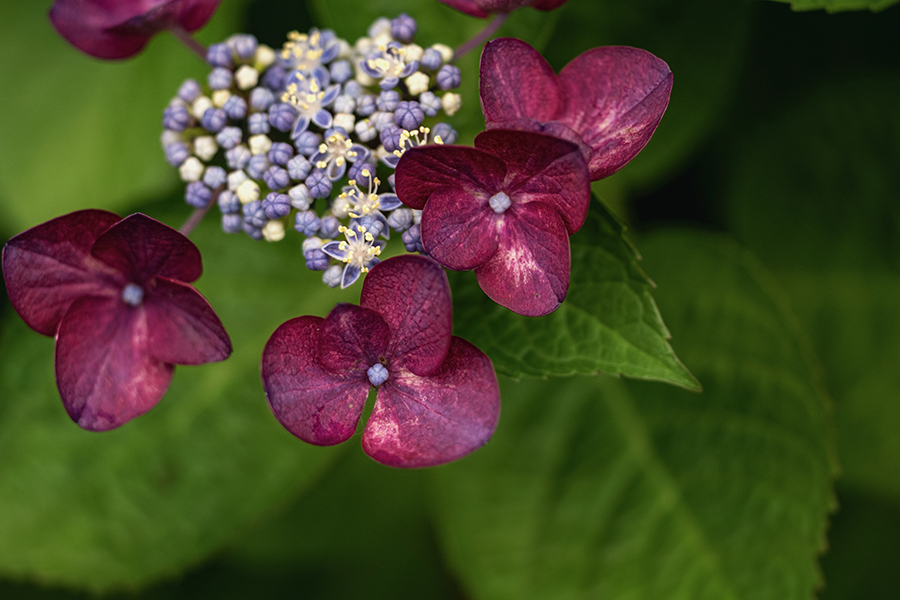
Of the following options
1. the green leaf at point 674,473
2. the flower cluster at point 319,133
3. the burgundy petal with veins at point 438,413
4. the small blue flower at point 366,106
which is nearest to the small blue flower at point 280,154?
the flower cluster at point 319,133

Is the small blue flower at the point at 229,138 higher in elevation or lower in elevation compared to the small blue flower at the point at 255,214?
higher

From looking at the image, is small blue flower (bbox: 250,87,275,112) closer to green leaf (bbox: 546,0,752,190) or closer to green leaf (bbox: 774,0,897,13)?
green leaf (bbox: 546,0,752,190)

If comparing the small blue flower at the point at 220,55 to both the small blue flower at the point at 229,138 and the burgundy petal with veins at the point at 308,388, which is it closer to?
the small blue flower at the point at 229,138

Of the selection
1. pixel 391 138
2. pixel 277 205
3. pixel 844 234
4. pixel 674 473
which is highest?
pixel 391 138

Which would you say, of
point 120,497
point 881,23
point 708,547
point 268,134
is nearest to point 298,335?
point 268,134

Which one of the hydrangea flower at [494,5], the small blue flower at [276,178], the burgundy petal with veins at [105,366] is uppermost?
the hydrangea flower at [494,5]

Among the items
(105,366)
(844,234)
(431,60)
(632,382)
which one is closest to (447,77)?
(431,60)

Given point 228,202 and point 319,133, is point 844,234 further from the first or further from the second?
point 228,202
